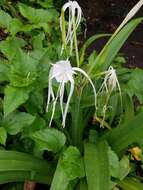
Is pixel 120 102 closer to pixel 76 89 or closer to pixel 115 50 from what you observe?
pixel 115 50

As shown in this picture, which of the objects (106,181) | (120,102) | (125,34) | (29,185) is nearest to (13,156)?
(29,185)

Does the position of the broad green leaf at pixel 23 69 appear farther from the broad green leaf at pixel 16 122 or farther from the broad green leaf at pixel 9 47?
the broad green leaf at pixel 9 47

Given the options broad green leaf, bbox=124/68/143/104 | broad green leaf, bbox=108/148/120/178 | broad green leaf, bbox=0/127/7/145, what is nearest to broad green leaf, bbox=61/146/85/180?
broad green leaf, bbox=108/148/120/178

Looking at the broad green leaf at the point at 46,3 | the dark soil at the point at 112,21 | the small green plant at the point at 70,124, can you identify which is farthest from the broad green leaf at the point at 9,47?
the dark soil at the point at 112,21

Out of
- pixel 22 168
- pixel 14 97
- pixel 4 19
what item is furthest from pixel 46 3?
pixel 22 168

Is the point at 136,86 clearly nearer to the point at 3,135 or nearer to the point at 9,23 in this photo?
the point at 3,135

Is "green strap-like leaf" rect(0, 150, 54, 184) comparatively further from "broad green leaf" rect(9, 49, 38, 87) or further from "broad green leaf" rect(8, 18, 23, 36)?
"broad green leaf" rect(8, 18, 23, 36)
